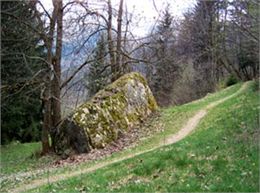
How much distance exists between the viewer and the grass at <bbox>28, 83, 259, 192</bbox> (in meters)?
8.74

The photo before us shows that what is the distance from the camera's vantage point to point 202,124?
1692cm

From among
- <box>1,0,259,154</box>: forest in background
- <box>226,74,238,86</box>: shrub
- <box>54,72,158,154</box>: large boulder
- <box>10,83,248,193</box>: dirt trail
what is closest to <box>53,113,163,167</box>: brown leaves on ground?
<box>54,72,158,154</box>: large boulder

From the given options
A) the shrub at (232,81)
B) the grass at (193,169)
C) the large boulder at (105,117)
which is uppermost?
the shrub at (232,81)

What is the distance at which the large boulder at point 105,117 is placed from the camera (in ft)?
57.8

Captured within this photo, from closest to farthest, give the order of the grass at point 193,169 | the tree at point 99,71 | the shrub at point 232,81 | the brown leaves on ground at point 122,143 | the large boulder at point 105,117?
1. the grass at point 193,169
2. the brown leaves on ground at point 122,143
3. the large boulder at point 105,117
4. the tree at point 99,71
5. the shrub at point 232,81

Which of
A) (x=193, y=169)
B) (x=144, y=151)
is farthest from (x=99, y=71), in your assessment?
(x=193, y=169)

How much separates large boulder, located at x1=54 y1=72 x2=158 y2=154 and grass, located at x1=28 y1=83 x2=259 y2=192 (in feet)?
16.7

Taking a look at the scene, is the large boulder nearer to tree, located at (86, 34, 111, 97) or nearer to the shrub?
tree, located at (86, 34, 111, 97)

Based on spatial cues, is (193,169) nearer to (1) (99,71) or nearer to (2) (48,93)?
(2) (48,93)

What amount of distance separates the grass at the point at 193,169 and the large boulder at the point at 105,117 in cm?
511

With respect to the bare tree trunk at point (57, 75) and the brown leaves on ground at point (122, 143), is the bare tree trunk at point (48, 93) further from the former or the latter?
the brown leaves on ground at point (122, 143)

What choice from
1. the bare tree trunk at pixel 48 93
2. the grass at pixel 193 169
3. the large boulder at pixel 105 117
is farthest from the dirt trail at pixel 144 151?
the bare tree trunk at pixel 48 93

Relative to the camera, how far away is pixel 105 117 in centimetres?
1842

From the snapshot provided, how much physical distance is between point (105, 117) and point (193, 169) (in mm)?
8817
